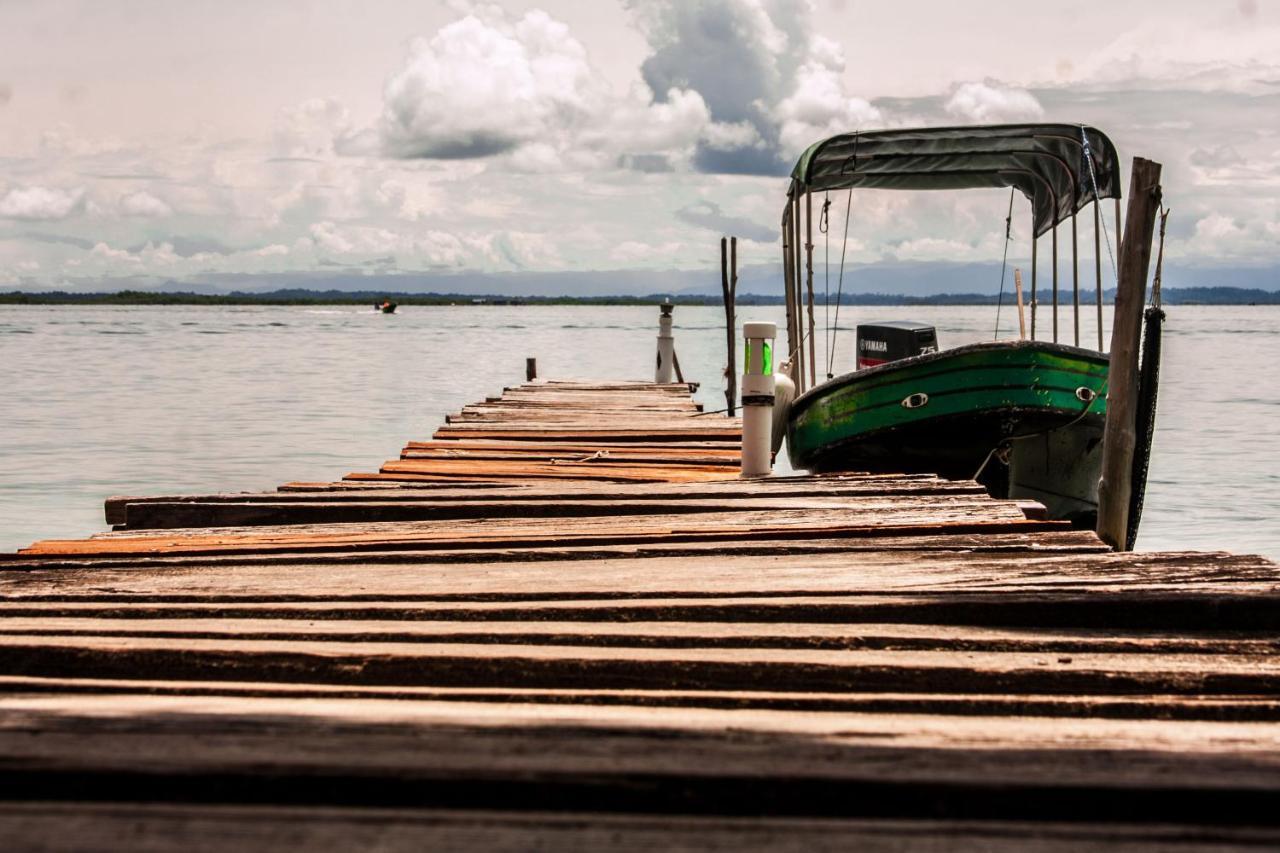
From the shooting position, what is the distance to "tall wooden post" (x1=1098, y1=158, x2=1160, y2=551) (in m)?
6.91

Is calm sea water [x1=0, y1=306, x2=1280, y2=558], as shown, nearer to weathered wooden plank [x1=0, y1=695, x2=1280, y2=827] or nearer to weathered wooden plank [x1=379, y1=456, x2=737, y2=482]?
weathered wooden plank [x1=379, y1=456, x2=737, y2=482]

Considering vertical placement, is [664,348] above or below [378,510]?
below

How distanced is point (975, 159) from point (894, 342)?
5.87ft

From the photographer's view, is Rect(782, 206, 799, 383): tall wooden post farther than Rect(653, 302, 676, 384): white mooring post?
No

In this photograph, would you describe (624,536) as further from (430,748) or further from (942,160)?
(942,160)

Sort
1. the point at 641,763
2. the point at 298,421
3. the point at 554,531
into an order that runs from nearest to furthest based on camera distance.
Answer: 1. the point at 641,763
2. the point at 554,531
3. the point at 298,421

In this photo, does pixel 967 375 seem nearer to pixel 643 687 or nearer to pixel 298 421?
pixel 643 687

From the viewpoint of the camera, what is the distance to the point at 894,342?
11531 mm

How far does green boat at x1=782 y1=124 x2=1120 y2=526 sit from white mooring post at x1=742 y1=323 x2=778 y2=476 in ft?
7.87

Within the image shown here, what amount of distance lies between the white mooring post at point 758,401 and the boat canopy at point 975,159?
3328 mm

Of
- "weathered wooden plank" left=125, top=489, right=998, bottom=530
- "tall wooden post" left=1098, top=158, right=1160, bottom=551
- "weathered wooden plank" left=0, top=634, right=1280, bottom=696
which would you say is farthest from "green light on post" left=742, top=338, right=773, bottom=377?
"weathered wooden plank" left=0, top=634, right=1280, bottom=696

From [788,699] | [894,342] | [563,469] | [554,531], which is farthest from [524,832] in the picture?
[894,342]

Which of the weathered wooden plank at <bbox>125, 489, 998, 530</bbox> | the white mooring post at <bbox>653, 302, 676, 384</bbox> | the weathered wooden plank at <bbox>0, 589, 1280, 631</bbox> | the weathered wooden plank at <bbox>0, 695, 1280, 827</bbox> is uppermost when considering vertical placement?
the weathered wooden plank at <bbox>0, 695, 1280, 827</bbox>

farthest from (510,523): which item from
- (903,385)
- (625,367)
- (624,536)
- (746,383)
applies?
(625,367)
